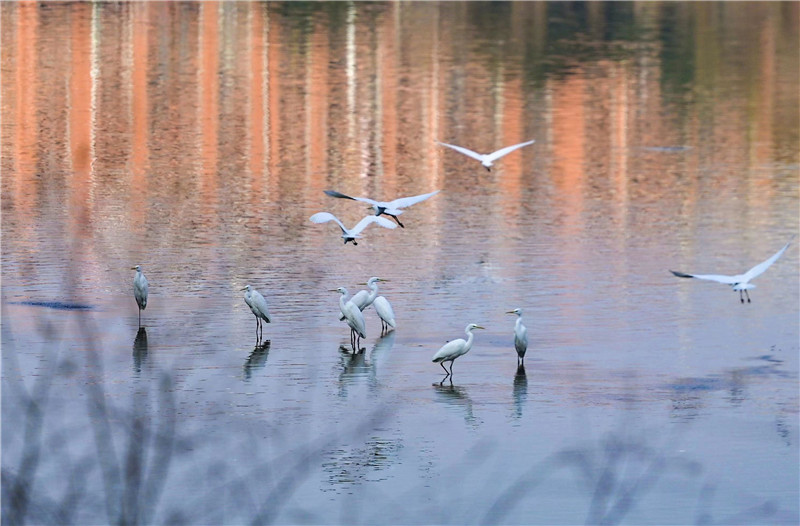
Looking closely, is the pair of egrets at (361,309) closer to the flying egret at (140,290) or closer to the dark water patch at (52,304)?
the flying egret at (140,290)

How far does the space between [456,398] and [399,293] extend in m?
4.97

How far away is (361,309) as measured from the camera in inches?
749

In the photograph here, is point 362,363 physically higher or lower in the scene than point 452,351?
lower

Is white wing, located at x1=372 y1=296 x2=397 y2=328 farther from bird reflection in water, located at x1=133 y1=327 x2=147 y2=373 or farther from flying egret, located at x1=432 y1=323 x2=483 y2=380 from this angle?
bird reflection in water, located at x1=133 y1=327 x2=147 y2=373

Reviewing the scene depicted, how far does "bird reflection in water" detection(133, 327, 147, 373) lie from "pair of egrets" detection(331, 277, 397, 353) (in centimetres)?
233

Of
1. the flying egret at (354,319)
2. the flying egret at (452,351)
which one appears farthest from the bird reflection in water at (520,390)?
the flying egret at (354,319)

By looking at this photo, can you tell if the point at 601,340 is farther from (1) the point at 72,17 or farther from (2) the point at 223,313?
(1) the point at 72,17

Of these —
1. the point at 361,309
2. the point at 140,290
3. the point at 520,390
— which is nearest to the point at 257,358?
the point at 361,309

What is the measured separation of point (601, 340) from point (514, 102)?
83.0ft

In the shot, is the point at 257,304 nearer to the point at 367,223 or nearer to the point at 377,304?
the point at 377,304

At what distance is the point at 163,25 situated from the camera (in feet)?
219

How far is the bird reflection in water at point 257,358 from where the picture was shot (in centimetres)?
1681

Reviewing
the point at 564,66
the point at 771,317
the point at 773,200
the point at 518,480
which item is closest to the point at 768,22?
the point at 564,66

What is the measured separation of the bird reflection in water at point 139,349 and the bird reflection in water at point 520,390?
161 inches
